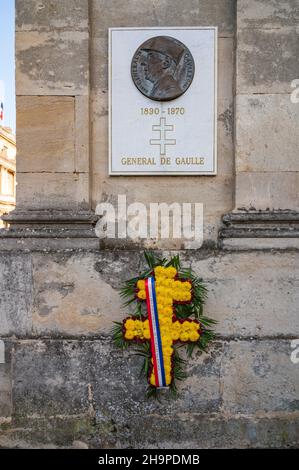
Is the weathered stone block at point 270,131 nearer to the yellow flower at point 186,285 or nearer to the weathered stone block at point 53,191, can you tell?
the yellow flower at point 186,285

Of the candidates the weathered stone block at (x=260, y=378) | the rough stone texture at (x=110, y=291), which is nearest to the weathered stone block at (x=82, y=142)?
the rough stone texture at (x=110, y=291)

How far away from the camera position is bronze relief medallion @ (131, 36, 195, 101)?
538 cm

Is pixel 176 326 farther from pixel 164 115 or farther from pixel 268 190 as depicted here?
pixel 164 115

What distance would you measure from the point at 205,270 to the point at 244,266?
1.34 feet

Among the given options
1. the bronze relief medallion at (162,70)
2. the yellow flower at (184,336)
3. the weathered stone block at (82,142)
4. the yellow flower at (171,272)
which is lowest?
the yellow flower at (184,336)

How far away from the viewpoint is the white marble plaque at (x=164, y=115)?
542 cm

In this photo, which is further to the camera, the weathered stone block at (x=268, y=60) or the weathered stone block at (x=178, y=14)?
the weathered stone block at (x=178, y=14)

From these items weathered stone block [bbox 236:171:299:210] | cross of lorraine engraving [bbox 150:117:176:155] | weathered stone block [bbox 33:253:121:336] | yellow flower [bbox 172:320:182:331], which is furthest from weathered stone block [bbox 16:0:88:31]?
yellow flower [bbox 172:320:182:331]

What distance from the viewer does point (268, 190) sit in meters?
5.31

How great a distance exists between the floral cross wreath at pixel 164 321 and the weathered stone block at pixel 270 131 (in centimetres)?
151

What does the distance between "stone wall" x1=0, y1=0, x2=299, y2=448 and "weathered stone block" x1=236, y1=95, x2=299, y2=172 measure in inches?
0.4

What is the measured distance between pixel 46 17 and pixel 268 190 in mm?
3099

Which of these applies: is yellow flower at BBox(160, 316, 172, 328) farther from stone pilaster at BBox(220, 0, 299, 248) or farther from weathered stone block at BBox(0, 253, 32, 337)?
weathered stone block at BBox(0, 253, 32, 337)
